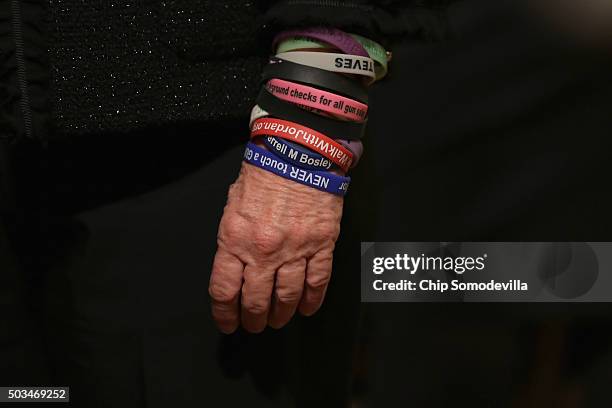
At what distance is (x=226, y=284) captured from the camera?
633 mm

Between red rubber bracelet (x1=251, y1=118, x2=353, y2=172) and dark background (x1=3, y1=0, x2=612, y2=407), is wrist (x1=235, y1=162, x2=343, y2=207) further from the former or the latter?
dark background (x1=3, y1=0, x2=612, y2=407)

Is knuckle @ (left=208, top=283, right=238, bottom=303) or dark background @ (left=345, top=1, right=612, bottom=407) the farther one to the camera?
dark background @ (left=345, top=1, right=612, bottom=407)

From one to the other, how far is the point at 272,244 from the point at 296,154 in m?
0.11

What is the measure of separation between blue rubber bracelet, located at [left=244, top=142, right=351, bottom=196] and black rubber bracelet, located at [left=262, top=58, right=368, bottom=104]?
9 cm

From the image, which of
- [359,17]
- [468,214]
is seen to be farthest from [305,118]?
[468,214]

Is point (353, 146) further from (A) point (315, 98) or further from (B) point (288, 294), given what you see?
(B) point (288, 294)

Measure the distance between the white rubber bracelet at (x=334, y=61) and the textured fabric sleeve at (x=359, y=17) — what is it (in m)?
0.03

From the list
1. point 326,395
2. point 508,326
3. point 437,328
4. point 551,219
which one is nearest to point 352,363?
point 326,395

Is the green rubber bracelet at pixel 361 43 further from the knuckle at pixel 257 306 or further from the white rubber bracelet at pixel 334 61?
the knuckle at pixel 257 306

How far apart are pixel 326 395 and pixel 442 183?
1.38 feet

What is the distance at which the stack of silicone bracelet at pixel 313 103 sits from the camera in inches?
23.1

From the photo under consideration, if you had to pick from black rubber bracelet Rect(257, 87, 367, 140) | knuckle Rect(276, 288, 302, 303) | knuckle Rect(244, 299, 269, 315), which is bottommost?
knuckle Rect(244, 299, 269, 315)

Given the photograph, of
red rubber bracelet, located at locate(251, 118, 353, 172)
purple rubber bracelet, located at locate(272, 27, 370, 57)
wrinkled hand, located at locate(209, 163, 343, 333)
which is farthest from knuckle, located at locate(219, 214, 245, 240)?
purple rubber bracelet, located at locate(272, 27, 370, 57)

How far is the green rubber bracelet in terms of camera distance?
0.59m
